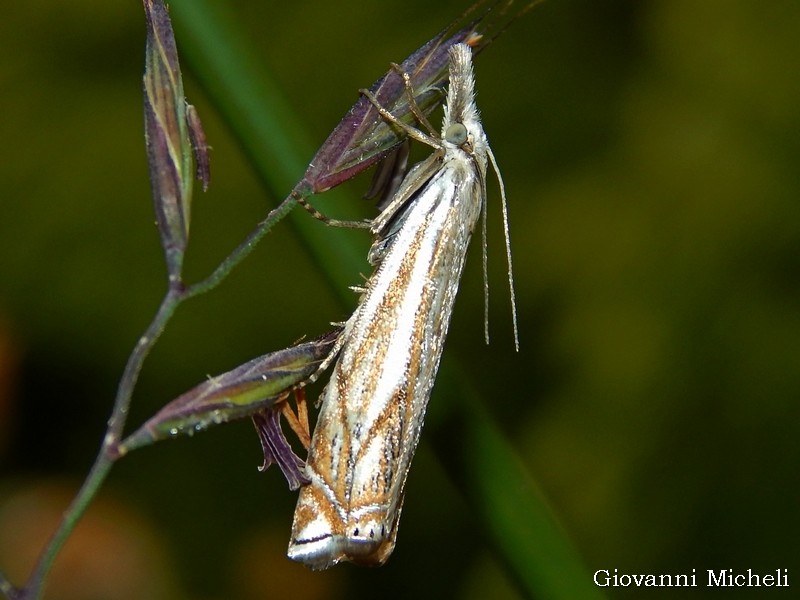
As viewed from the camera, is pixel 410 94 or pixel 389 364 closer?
pixel 410 94

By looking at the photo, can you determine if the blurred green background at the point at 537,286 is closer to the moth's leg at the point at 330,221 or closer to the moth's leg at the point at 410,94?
the moth's leg at the point at 330,221

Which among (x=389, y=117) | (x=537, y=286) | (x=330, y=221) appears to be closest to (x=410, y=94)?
(x=389, y=117)

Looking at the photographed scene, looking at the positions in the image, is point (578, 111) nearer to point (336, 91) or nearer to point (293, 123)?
point (336, 91)

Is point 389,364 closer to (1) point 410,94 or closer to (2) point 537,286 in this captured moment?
(1) point 410,94

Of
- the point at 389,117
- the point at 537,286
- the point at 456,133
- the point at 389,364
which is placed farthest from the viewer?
the point at 537,286

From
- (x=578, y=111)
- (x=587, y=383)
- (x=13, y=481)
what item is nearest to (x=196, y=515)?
(x=13, y=481)

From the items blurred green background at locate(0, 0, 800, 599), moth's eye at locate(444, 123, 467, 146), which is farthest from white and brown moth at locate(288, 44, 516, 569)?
blurred green background at locate(0, 0, 800, 599)

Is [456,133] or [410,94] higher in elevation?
[410,94]

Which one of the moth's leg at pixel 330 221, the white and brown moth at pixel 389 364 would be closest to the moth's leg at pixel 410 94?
the white and brown moth at pixel 389 364
